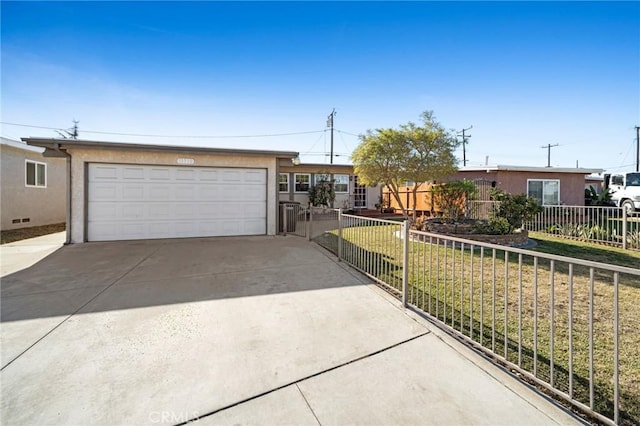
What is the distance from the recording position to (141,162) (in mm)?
8805

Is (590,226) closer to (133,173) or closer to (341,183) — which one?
(341,183)

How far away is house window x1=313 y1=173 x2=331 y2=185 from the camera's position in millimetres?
17562

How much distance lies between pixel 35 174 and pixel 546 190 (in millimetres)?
25233

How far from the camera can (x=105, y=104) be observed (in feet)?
42.7

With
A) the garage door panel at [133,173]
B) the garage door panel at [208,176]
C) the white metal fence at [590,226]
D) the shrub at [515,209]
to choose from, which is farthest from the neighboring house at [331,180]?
the shrub at [515,209]

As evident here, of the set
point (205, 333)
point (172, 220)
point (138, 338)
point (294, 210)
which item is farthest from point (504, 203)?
point (172, 220)

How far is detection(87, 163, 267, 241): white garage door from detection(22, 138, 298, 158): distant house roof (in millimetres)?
647

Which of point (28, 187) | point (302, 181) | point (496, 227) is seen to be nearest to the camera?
point (496, 227)

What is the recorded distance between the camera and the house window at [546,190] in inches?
594

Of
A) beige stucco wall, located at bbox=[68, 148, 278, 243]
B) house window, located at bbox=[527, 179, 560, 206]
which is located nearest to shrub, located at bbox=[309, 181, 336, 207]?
beige stucco wall, located at bbox=[68, 148, 278, 243]
